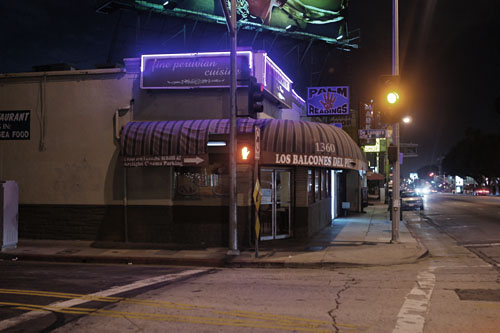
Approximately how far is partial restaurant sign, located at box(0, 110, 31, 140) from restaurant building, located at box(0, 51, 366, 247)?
0.17ft

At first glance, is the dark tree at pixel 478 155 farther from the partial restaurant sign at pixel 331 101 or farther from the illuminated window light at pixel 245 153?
the illuminated window light at pixel 245 153

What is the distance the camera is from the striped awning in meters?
13.7

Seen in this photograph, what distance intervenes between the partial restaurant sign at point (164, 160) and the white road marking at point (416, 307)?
283 inches

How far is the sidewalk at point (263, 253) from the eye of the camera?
1163 centimetres

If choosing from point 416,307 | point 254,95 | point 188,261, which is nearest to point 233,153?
point 254,95

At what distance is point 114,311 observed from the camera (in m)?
6.90

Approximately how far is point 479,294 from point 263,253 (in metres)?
6.24

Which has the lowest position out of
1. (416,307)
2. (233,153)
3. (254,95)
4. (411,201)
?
(416,307)

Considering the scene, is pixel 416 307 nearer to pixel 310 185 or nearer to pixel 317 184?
pixel 310 185

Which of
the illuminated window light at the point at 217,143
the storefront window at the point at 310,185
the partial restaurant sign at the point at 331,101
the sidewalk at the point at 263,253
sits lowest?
the sidewalk at the point at 263,253

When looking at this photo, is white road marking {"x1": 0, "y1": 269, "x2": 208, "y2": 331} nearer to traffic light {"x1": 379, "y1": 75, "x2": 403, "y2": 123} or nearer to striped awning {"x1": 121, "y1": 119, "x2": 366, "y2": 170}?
striped awning {"x1": 121, "y1": 119, "x2": 366, "y2": 170}

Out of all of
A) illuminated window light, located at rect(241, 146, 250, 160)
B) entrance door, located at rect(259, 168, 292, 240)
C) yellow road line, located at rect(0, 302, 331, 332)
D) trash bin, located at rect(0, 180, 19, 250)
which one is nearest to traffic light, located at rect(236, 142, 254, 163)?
illuminated window light, located at rect(241, 146, 250, 160)

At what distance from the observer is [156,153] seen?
14234mm

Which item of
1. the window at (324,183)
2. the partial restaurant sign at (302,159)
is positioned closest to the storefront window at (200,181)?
the partial restaurant sign at (302,159)
